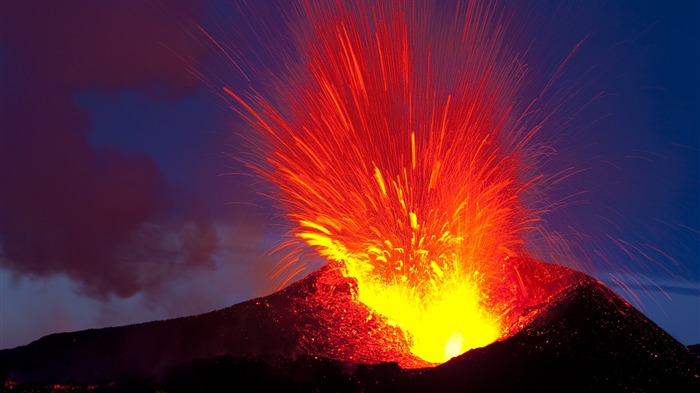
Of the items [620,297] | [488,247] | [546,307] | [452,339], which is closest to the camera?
[546,307]

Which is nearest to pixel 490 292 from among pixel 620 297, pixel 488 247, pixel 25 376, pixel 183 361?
pixel 488 247

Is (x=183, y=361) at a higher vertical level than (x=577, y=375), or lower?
higher

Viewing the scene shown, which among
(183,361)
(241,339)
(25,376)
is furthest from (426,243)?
(25,376)

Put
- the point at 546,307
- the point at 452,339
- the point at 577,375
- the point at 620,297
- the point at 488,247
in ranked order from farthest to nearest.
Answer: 1. the point at 488,247
2. the point at 452,339
3. the point at 620,297
4. the point at 546,307
5. the point at 577,375

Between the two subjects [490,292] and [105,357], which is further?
[490,292]

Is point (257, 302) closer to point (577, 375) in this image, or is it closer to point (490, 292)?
point (490, 292)

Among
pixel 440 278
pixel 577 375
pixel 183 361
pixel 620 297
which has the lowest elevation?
pixel 577 375
